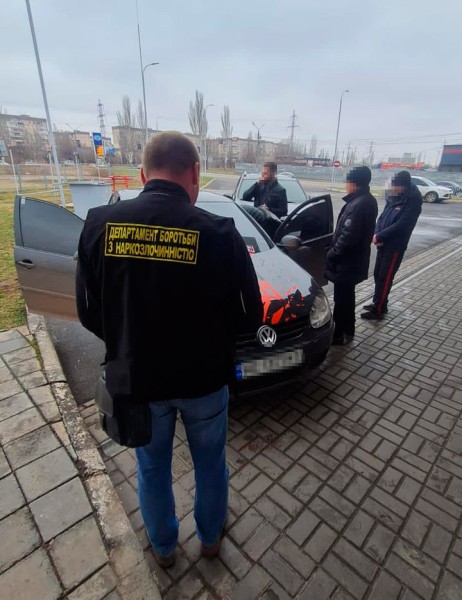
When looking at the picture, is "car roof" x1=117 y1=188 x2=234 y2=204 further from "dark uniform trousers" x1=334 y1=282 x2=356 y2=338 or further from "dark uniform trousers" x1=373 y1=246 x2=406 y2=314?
"dark uniform trousers" x1=373 y1=246 x2=406 y2=314

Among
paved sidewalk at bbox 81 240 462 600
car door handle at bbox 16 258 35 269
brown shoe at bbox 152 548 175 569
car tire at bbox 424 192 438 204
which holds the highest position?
car door handle at bbox 16 258 35 269

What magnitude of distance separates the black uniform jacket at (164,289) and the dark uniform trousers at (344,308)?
267 centimetres

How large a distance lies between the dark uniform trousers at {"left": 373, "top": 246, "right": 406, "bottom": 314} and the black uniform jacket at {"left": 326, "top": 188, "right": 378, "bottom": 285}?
0.93 m

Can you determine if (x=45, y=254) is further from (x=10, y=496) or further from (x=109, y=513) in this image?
(x=109, y=513)

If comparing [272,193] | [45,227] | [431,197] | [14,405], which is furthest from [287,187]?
[431,197]

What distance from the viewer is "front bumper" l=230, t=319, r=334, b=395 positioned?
2.41m

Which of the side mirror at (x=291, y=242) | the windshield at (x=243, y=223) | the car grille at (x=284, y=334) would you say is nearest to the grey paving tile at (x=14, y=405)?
the car grille at (x=284, y=334)

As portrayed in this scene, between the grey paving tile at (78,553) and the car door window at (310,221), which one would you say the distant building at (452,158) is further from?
the grey paving tile at (78,553)

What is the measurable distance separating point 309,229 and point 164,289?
3.26m

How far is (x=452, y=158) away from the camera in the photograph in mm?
41625

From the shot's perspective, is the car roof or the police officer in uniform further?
the car roof

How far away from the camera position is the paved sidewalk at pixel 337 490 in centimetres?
165

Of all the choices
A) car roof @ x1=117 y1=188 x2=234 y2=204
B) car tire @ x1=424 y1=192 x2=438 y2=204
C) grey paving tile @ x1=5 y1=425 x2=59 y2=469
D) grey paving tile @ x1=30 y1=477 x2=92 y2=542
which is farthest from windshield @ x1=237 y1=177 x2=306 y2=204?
car tire @ x1=424 y1=192 x2=438 y2=204

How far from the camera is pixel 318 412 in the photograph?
2.81 m
